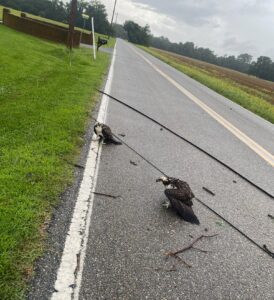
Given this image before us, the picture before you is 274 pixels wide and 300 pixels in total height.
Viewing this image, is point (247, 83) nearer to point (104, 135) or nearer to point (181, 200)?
point (104, 135)

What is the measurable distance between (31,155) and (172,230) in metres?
1.94

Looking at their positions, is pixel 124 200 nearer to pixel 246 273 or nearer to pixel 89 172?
pixel 89 172

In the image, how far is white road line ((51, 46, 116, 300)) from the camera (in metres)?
2.36

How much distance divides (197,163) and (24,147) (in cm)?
247

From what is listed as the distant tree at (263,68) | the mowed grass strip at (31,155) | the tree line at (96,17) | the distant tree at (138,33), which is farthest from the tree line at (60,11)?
the mowed grass strip at (31,155)

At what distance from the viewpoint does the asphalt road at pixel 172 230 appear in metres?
2.61

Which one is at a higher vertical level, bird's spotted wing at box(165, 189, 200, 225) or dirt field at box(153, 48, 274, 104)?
bird's spotted wing at box(165, 189, 200, 225)

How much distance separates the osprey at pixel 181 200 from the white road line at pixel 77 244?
31.1 inches

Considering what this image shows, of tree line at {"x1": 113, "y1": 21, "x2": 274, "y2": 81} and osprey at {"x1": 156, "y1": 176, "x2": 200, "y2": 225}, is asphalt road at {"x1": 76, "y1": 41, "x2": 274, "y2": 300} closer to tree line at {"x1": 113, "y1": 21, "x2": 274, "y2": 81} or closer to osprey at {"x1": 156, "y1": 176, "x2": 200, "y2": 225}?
osprey at {"x1": 156, "y1": 176, "x2": 200, "y2": 225}

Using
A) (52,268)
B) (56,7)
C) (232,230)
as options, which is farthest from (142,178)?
(56,7)

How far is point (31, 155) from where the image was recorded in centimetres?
432

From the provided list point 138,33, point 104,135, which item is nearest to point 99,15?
point 138,33

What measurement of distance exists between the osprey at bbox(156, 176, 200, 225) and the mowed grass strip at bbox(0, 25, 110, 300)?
1062mm

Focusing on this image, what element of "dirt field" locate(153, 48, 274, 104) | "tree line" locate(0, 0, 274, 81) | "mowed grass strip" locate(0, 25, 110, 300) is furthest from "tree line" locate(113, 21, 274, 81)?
"mowed grass strip" locate(0, 25, 110, 300)
